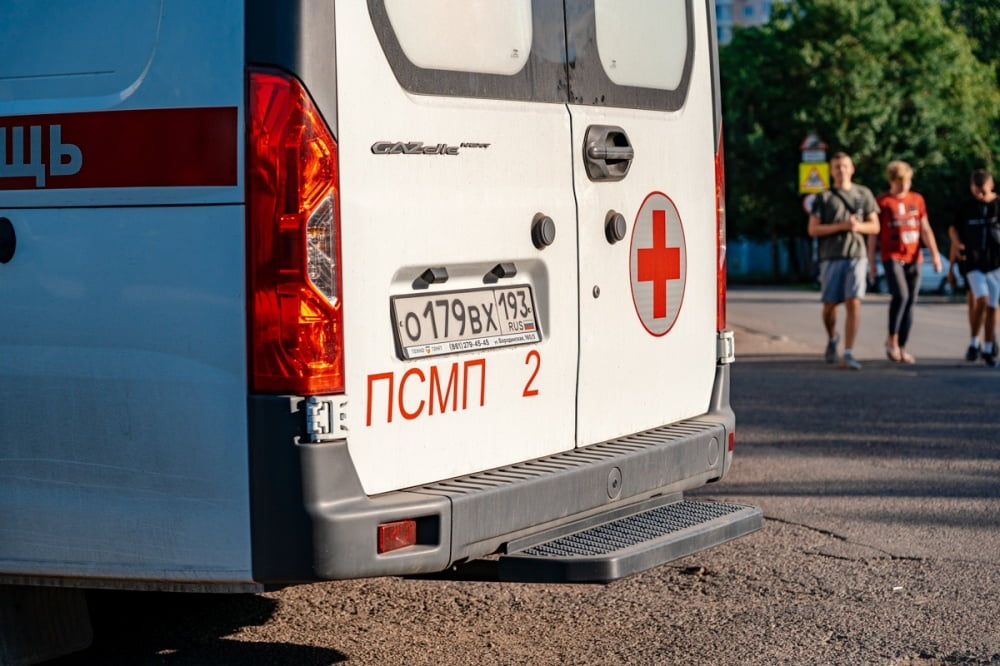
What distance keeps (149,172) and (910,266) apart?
10895 millimetres

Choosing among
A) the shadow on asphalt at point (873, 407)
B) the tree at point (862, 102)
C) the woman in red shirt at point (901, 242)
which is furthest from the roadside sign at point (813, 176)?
the tree at point (862, 102)

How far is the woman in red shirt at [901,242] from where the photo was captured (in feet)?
43.8

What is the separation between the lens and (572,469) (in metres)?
4.39

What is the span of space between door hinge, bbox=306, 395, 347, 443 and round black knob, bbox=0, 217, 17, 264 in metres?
0.93

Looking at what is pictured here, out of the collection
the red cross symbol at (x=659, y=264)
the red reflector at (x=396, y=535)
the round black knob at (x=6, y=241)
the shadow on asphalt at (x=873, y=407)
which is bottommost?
the shadow on asphalt at (x=873, y=407)

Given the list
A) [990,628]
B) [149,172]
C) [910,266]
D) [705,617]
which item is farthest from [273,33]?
[910,266]

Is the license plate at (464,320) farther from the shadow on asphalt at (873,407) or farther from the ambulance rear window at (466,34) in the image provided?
the shadow on asphalt at (873,407)

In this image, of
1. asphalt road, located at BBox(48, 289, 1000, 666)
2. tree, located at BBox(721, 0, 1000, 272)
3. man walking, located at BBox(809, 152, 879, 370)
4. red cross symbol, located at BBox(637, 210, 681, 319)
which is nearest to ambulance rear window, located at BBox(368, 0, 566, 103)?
red cross symbol, located at BBox(637, 210, 681, 319)

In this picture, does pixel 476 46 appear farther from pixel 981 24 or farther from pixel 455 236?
pixel 981 24

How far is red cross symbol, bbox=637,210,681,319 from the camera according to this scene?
492 centimetres

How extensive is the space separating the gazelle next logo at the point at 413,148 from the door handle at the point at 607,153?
1.77 ft

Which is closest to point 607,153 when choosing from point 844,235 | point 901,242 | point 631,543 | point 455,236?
point 455,236

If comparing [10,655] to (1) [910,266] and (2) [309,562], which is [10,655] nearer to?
(2) [309,562]

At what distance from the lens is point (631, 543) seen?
14.1ft
